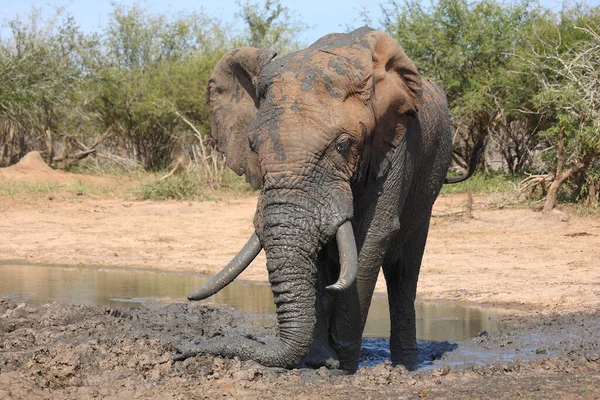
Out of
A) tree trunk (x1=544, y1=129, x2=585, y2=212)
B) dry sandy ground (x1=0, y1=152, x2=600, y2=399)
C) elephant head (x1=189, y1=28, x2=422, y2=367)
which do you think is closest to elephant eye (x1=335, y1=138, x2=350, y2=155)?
elephant head (x1=189, y1=28, x2=422, y2=367)

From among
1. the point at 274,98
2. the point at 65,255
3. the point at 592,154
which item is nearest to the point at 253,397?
the point at 274,98

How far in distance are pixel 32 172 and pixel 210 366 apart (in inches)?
684

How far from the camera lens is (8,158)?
2767 centimetres

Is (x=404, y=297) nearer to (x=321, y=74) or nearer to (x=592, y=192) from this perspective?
(x=321, y=74)

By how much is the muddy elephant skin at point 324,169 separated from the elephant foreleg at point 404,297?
0.40 meters

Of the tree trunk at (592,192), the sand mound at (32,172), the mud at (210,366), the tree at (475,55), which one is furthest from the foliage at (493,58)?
the mud at (210,366)

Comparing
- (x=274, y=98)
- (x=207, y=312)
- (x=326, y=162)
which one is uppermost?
(x=274, y=98)

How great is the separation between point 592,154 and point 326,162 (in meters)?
10.6

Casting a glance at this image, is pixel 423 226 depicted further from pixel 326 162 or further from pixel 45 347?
pixel 45 347

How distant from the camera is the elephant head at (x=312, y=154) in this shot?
4625 mm

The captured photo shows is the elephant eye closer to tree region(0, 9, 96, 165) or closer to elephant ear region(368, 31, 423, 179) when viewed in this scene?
elephant ear region(368, 31, 423, 179)

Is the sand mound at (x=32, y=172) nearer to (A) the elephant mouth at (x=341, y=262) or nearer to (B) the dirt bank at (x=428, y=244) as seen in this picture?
(B) the dirt bank at (x=428, y=244)

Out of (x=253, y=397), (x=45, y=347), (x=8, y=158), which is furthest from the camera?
(x=8, y=158)

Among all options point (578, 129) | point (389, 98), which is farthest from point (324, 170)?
point (578, 129)
